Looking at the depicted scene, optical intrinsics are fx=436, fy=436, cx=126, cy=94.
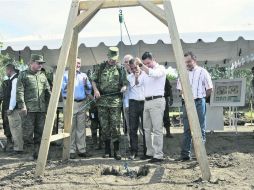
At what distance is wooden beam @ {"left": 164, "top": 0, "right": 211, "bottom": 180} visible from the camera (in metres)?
5.68

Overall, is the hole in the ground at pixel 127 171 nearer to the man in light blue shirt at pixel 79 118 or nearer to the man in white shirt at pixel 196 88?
the man in white shirt at pixel 196 88

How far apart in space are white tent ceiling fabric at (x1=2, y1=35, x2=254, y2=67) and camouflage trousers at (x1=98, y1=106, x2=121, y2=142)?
341 cm

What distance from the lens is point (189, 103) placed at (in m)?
5.79

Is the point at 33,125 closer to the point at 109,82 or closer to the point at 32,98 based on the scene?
the point at 32,98

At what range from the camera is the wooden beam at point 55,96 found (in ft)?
19.8

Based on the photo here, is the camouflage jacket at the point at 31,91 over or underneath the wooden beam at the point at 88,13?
underneath

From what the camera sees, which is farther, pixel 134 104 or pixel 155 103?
pixel 134 104

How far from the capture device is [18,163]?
287 inches

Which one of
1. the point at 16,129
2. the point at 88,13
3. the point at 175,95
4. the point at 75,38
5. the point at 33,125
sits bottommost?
the point at 16,129

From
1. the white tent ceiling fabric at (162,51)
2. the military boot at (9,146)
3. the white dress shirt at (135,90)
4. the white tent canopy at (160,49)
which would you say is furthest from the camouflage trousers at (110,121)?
the white tent ceiling fabric at (162,51)

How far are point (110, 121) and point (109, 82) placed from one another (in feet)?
2.21

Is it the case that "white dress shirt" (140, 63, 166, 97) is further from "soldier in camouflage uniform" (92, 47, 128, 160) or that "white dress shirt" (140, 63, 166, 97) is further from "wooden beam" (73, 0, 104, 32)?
"wooden beam" (73, 0, 104, 32)

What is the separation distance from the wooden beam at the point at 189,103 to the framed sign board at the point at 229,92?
5.94 m

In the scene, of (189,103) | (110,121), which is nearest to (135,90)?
(110,121)
